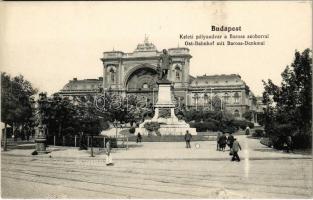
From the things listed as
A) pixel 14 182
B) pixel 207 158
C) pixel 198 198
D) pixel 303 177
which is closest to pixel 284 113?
pixel 207 158

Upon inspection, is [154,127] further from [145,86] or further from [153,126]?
[145,86]

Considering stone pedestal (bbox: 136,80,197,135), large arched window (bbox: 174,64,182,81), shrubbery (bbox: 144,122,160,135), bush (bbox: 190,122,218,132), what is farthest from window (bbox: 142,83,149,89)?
shrubbery (bbox: 144,122,160,135)

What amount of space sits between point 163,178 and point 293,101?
31.0 feet

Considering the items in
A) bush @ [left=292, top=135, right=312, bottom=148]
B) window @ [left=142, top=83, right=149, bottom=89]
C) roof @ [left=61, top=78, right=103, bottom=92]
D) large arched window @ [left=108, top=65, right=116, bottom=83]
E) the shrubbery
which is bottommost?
bush @ [left=292, top=135, right=312, bottom=148]

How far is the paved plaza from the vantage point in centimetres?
1262

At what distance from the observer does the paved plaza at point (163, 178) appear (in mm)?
12625

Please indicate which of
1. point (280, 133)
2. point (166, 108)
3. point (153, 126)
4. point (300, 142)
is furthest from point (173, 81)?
point (280, 133)

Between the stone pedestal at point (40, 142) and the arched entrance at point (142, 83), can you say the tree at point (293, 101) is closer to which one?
the stone pedestal at point (40, 142)

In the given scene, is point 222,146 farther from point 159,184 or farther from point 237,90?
point 237,90

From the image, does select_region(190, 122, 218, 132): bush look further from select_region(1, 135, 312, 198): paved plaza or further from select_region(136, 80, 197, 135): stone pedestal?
select_region(1, 135, 312, 198): paved plaza

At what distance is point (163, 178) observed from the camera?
47.6 ft

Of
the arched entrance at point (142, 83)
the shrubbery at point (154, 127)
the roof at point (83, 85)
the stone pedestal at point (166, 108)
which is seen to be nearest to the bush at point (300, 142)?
the stone pedestal at point (166, 108)

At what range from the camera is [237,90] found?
96.4m

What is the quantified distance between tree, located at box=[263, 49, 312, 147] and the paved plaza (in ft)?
5.97
